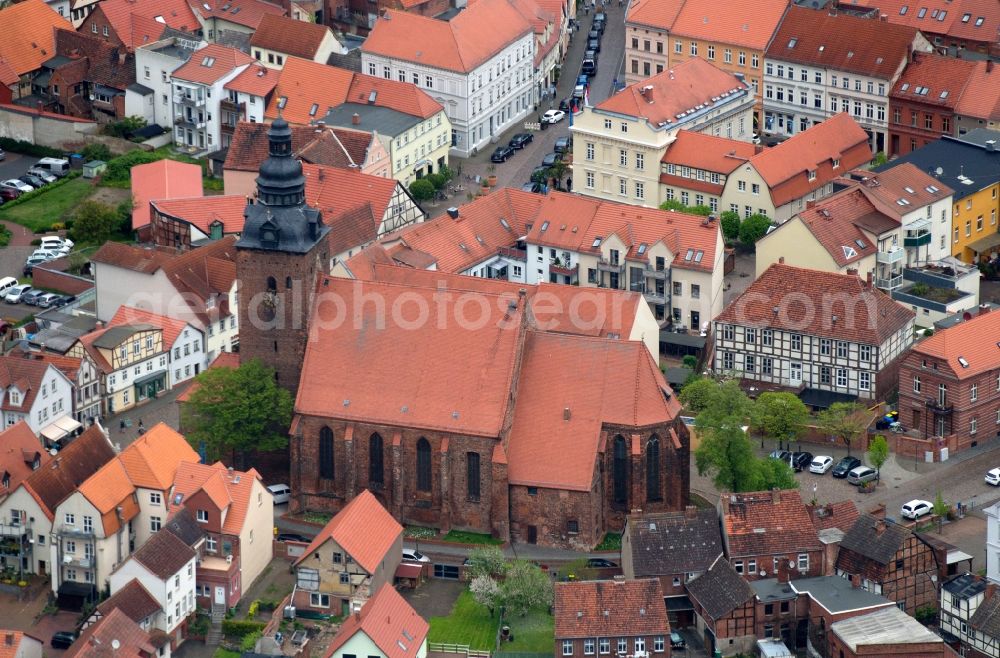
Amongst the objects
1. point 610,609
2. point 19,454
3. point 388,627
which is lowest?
point 610,609

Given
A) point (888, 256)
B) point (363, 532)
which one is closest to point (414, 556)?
point (363, 532)

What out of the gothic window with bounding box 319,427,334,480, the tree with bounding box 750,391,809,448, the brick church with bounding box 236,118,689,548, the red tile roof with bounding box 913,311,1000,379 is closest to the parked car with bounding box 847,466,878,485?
the tree with bounding box 750,391,809,448

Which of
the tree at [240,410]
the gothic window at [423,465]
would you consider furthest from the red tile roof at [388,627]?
the tree at [240,410]

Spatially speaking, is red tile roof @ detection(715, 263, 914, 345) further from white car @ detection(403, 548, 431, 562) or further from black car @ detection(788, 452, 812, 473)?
white car @ detection(403, 548, 431, 562)

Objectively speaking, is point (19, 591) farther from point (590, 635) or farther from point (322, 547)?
point (590, 635)

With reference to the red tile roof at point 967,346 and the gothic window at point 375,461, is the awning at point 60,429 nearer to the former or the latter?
the gothic window at point 375,461

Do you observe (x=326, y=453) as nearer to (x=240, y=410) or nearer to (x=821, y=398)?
(x=240, y=410)

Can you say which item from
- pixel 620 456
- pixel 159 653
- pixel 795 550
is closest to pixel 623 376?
pixel 620 456
